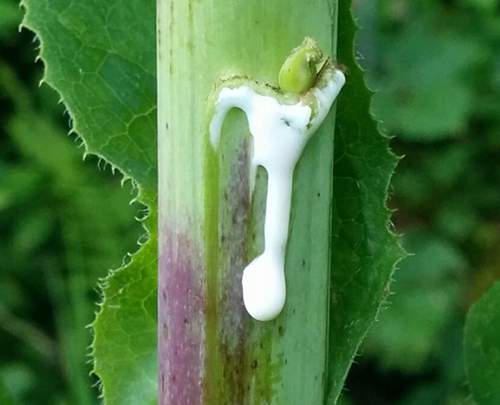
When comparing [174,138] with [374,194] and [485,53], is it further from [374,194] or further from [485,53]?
[485,53]

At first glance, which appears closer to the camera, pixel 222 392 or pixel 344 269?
pixel 222 392

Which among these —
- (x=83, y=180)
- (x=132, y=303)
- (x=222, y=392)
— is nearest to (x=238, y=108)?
(x=222, y=392)

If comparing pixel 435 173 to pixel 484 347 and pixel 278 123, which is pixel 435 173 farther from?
pixel 278 123

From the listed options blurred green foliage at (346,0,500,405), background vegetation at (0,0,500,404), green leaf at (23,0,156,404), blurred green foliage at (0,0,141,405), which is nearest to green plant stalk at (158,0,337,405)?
green leaf at (23,0,156,404)

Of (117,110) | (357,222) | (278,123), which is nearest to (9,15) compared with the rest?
(117,110)

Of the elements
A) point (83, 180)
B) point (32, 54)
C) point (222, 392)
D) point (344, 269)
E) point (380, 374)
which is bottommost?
point (222, 392)

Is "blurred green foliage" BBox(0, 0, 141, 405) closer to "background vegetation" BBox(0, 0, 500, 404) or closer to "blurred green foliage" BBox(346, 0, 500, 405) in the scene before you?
"background vegetation" BBox(0, 0, 500, 404)

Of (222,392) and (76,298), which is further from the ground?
(76,298)
